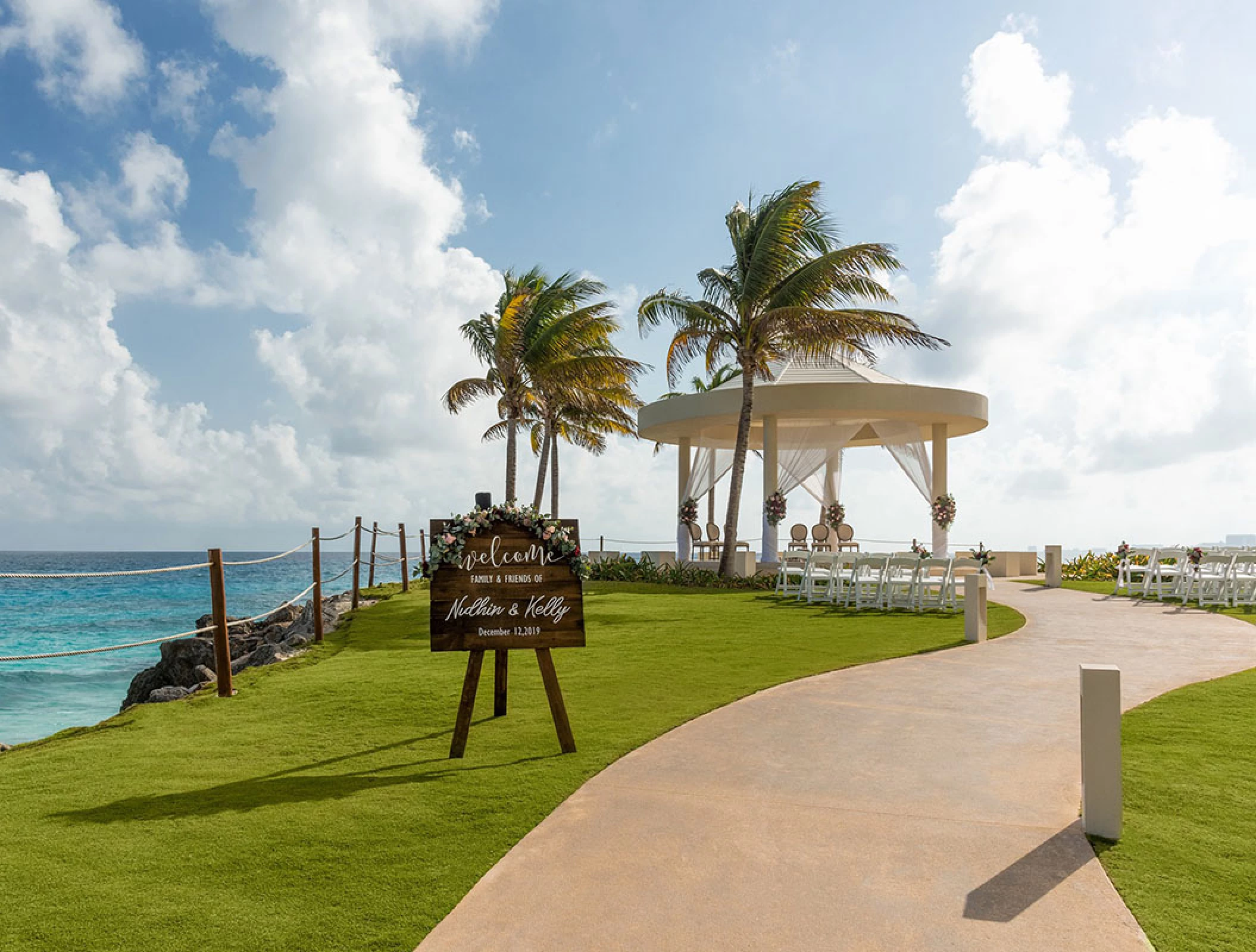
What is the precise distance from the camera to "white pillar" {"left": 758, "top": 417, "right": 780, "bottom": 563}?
20.1 m

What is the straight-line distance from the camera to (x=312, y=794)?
4.19m

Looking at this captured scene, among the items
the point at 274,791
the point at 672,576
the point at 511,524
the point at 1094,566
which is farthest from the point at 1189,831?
the point at 1094,566

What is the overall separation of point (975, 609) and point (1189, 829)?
576 centimetres

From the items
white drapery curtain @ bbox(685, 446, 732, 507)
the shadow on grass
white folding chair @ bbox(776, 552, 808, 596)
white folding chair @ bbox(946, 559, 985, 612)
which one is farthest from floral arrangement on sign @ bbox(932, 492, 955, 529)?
the shadow on grass

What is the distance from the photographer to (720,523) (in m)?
31.1

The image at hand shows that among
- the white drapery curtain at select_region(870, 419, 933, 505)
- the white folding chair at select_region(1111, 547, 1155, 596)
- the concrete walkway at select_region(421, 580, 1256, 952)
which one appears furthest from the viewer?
the white drapery curtain at select_region(870, 419, 933, 505)

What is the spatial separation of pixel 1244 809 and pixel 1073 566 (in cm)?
1951

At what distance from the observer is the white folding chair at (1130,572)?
49.7ft

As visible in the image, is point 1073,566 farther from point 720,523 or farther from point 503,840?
point 503,840

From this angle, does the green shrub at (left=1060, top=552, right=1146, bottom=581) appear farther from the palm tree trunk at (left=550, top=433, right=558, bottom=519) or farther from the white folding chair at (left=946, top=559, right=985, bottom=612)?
the palm tree trunk at (left=550, top=433, right=558, bottom=519)

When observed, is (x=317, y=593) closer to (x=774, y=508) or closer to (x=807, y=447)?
(x=774, y=508)

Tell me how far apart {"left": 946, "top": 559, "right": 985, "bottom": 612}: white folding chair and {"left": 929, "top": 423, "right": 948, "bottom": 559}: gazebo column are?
1394mm

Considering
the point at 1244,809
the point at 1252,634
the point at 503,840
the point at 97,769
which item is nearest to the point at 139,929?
the point at 503,840

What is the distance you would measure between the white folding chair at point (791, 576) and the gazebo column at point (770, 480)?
1867 millimetres
